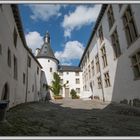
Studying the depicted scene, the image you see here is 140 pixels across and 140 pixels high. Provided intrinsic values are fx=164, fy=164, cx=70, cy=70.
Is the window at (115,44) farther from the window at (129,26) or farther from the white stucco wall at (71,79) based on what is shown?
the white stucco wall at (71,79)

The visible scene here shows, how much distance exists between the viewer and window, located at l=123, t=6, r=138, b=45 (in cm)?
998

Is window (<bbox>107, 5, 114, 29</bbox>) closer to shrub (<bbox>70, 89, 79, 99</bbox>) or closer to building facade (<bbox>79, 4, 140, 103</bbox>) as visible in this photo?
building facade (<bbox>79, 4, 140, 103</bbox>)

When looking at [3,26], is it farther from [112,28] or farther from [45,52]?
[45,52]

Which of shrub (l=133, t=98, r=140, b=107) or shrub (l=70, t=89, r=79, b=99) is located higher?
shrub (l=70, t=89, r=79, b=99)

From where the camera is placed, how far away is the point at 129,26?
1045 cm

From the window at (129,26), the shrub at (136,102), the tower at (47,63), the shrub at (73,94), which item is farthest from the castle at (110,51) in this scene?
the tower at (47,63)

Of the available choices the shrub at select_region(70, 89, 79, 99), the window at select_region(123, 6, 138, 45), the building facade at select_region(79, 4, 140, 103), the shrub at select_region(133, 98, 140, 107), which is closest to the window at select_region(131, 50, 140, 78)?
the building facade at select_region(79, 4, 140, 103)

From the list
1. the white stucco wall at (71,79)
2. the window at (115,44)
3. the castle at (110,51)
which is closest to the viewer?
the castle at (110,51)

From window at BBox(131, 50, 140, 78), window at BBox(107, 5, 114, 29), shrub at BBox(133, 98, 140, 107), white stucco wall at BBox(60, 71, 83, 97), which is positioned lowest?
shrub at BBox(133, 98, 140, 107)

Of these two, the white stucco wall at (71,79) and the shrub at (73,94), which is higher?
the white stucco wall at (71,79)

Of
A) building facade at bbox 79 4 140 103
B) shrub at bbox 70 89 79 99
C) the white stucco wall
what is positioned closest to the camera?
building facade at bbox 79 4 140 103

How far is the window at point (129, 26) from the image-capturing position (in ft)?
32.7

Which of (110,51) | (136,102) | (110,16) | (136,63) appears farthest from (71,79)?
(136,102)

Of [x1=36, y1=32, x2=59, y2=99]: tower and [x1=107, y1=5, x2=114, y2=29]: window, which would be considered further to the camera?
[x1=36, y1=32, x2=59, y2=99]: tower
